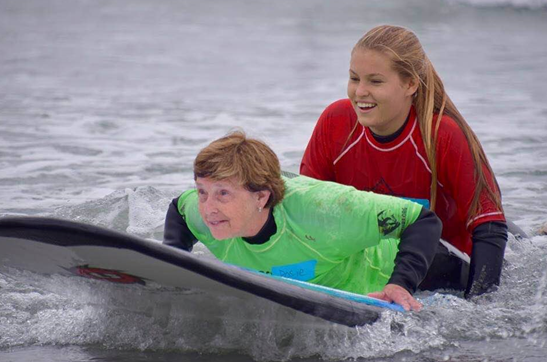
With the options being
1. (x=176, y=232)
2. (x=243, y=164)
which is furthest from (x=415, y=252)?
(x=176, y=232)

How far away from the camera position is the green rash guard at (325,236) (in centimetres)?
346

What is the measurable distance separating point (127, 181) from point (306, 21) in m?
12.8

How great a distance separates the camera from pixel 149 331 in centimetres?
358

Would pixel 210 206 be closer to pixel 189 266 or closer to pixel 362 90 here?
pixel 189 266

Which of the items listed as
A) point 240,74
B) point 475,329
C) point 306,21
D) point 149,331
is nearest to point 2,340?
point 149,331

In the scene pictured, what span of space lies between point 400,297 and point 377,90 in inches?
39.3

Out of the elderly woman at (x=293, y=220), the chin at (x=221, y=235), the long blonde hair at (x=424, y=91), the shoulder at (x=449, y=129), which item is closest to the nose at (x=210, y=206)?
the elderly woman at (x=293, y=220)

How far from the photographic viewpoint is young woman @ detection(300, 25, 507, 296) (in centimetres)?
400

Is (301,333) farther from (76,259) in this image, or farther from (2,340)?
(2,340)

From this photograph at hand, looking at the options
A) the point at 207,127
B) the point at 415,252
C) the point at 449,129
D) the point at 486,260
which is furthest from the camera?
the point at 207,127

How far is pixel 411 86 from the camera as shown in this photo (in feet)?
13.4

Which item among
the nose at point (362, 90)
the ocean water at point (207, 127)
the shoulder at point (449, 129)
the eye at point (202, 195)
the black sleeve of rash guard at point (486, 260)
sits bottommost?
the ocean water at point (207, 127)

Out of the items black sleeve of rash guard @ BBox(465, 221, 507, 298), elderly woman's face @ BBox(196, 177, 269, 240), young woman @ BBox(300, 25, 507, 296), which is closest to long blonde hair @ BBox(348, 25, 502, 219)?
young woman @ BBox(300, 25, 507, 296)

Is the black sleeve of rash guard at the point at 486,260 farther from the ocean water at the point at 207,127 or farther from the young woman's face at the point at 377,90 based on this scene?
the young woman's face at the point at 377,90
